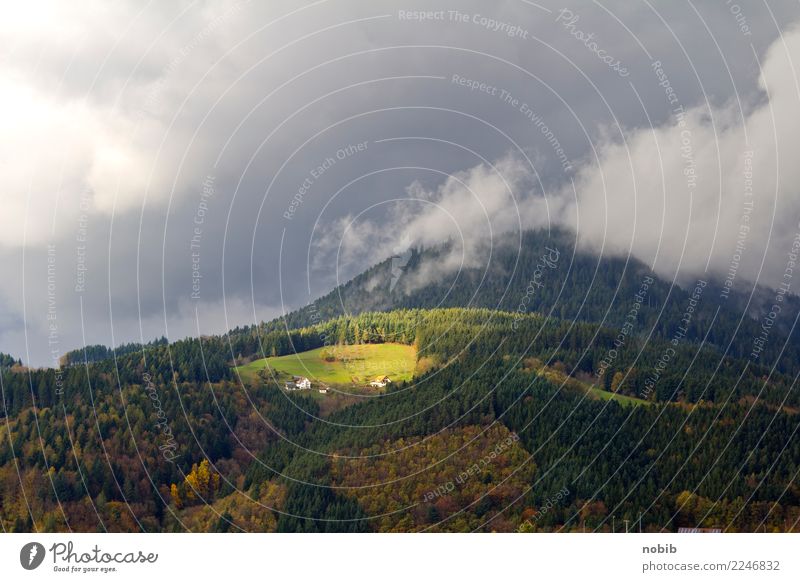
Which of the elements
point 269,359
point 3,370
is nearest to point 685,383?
point 269,359

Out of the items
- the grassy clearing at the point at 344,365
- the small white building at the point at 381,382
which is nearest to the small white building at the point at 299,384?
the grassy clearing at the point at 344,365

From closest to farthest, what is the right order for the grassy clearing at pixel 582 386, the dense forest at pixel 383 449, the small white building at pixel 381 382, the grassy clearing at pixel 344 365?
the dense forest at pixel 383 449
the small white building at pixel 381 382
the grassy clearing at pixel 344 365
the grassy clearing at pixel 582 386

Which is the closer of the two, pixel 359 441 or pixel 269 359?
pixel 359 441

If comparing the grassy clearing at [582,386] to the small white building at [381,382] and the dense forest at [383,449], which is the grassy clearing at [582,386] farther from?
the small white building at [381,382]
